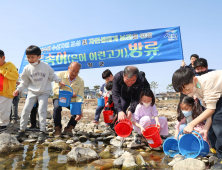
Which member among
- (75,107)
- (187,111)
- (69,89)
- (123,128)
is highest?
(69,89)

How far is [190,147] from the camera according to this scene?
8.13 feet

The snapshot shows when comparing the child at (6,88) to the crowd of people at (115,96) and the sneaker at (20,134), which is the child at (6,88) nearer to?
the crowd of people at (115,96)

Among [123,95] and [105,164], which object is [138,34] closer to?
[123,95]

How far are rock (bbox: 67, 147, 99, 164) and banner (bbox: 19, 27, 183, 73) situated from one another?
3961 millimetres

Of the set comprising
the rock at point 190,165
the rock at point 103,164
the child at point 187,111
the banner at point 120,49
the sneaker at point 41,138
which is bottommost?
the rock at point 103,164

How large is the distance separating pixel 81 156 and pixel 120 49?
14.8 feet

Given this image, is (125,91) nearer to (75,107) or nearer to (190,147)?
(75,107)

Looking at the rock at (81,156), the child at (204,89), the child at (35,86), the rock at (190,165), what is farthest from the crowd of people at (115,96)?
the rock at (81,156)

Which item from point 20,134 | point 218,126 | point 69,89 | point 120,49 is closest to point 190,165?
point 218,126

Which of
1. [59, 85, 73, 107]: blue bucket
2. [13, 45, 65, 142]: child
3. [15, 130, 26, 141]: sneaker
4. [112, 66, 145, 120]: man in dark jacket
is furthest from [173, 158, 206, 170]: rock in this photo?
[15, 130, 26, 141]: sneaker

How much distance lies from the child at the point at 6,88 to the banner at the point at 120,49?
3.01m

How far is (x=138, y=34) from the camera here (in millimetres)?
6074

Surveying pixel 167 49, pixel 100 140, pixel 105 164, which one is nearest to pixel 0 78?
pixel 100 140

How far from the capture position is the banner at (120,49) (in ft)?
18.1
